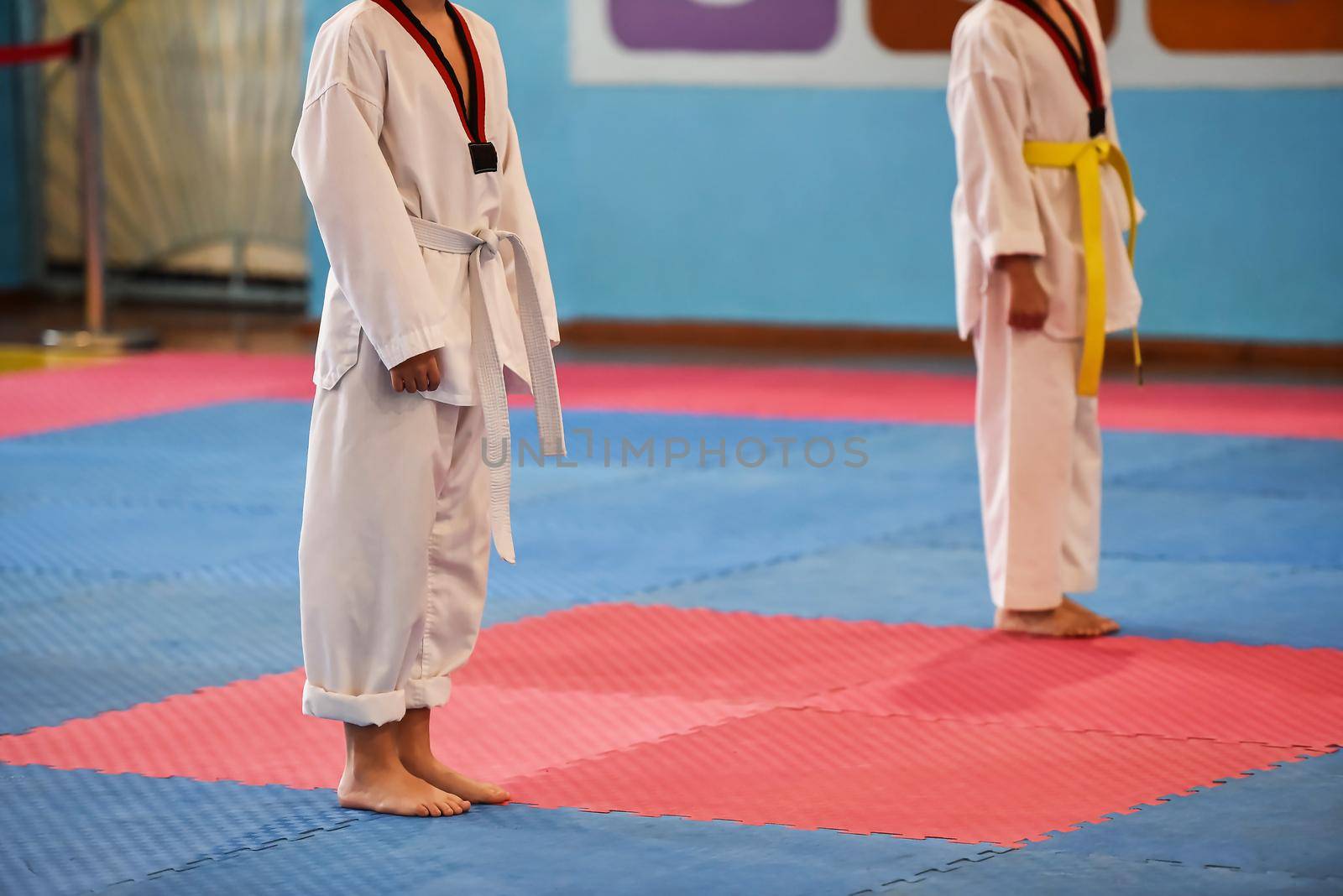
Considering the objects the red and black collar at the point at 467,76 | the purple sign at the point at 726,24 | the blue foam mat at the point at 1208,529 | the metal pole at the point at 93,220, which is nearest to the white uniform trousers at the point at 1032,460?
the blue foam mat at the point at 1208,529

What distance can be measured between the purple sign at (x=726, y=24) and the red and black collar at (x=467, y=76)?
6881mm

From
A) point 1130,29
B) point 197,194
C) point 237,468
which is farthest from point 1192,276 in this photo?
point 197,194

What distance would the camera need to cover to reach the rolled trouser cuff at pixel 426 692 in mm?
3000

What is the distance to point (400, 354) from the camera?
2830 mm

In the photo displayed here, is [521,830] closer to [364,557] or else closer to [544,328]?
[364,557]

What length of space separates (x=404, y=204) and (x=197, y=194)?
934 cm

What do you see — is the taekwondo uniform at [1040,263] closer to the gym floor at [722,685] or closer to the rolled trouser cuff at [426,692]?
the gym floor at [722,685]

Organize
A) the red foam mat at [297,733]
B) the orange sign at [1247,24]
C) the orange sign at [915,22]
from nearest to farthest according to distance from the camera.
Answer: the red foam mat at [297,733]
the orange sign at [1247,24]
the orange sign at [915,22]

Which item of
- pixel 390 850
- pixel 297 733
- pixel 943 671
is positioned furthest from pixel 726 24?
pixel 390 850

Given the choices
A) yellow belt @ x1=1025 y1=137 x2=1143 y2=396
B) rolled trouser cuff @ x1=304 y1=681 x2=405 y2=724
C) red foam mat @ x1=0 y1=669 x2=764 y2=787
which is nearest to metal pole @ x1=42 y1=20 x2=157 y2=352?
red foam mat @ x1=0 y1=669 x2=764 y2=787

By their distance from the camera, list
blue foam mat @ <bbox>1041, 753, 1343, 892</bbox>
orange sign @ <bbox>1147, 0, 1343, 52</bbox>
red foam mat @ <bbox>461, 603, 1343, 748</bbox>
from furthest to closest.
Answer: orange sign @ <bbox>1147, 0, 1343, 52</bbox>, red foam mat @ <bbox>461, 603, 1343, 748</bbox>, blue foam mat @ <bbox>1041, 753, 1343, 892</bbox>

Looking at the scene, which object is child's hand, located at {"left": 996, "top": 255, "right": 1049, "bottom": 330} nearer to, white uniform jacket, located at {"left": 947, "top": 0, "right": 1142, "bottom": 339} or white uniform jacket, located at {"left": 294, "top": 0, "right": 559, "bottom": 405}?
white uniform jacket, located at {"left": 947, "top": 0, "right": 1142, "bottom": 339}

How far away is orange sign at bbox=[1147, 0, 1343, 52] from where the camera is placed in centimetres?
881

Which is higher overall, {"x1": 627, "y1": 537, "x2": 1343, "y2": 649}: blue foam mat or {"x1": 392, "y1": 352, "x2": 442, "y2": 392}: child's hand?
{"x1": 392, "y1": 352, "x2": 442, "y2": 392}: child's hand
